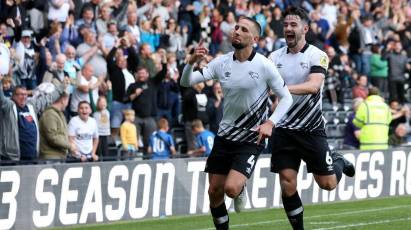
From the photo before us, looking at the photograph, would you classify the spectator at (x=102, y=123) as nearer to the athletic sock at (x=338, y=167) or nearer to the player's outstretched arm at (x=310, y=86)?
the athletic sock at (x=338, y=167)

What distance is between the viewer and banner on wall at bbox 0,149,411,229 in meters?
15.3

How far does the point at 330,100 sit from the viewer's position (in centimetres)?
2691

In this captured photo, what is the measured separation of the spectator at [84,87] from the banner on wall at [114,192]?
2.70 meters

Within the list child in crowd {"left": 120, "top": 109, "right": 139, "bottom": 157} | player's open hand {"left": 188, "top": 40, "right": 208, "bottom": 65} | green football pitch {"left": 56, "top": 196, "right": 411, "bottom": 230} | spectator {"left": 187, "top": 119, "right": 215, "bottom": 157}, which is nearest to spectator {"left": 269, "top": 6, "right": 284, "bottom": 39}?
spectator {"left": 187, "top": 119, "right": 215, "bottom": 157}

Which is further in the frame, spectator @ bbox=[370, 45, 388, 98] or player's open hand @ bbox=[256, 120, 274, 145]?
spectator @ bbox=[370, 45, 388, 98]

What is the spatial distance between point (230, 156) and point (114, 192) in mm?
4948

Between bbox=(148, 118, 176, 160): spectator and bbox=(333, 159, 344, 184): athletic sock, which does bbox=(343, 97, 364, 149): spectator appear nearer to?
bbox=(148, 118, 176, 160): spectator

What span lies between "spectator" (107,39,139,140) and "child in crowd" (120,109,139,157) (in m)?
0.59

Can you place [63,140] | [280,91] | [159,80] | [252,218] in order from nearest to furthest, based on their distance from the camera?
[280,91] → [252,218] → [63,140] → [159,80]

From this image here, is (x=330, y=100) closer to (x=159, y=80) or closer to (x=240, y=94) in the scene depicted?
(x=159, y=80)

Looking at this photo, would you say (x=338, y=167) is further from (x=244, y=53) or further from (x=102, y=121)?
(x=102, y=121)

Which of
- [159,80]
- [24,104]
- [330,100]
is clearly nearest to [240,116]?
[24,104]

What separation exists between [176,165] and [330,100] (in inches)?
388

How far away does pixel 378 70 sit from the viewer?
2831cm
